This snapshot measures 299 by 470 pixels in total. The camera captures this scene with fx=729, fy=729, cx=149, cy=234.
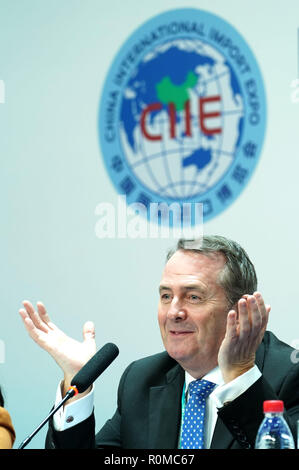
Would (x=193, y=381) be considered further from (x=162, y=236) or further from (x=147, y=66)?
(x=147, y=66)

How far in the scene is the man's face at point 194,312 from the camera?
246cm

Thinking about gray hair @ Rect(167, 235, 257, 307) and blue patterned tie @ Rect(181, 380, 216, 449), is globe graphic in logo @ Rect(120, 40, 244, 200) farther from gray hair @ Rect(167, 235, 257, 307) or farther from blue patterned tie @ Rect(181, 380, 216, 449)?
blue patterned tie @ Rect(181, 380, 216, 449)

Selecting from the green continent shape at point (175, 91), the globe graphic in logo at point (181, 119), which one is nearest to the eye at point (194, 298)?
the globe graphic in logo at point (181, 119)

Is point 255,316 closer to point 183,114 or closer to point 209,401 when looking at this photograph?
point 209,401

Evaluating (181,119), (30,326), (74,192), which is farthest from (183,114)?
(30,326)

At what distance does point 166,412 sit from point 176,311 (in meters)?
0.34

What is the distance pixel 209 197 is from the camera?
11.7ft

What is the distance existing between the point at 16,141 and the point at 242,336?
233cm

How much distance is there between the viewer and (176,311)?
98.0 inches

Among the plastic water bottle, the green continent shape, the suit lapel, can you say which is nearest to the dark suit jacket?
the suit lapel

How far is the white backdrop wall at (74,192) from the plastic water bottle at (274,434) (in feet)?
5.33

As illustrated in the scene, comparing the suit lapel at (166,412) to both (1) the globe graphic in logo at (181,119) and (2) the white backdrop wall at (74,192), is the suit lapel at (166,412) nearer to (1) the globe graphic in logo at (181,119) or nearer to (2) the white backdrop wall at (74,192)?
(2) the white backdrop wall at (74,192)

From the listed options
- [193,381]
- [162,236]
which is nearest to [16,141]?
[162,236]

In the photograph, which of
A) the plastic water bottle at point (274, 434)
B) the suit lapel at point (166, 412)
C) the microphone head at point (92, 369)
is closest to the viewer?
the plastic water bottle at point (274, 434)
